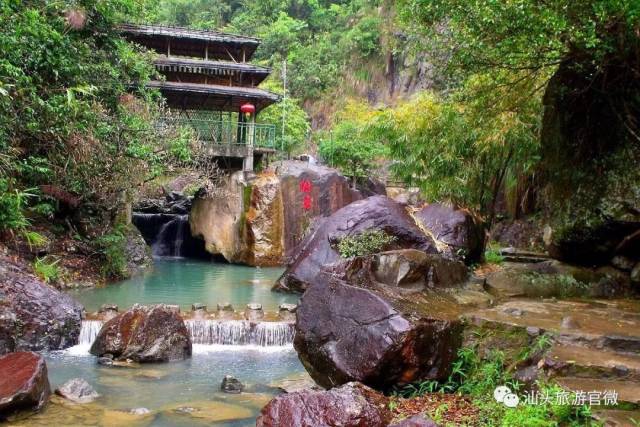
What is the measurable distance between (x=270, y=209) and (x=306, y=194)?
55.6 inches

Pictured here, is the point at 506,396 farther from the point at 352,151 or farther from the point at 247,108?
the point at 352,151

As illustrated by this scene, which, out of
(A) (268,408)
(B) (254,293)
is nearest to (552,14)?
(A) (268,408)

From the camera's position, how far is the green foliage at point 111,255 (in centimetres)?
→ 1504

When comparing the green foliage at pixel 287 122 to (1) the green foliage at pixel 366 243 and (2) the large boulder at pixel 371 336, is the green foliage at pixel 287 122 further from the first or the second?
(2) the large boulder at pixel 371 336

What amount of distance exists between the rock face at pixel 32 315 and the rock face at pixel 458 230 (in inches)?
319

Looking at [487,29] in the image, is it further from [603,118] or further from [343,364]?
[343,364]

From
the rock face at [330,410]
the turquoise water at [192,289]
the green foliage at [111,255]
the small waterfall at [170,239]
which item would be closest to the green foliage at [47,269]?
the turquoise water at [192,289]

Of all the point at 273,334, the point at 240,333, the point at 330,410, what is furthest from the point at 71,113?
the point at 330,410

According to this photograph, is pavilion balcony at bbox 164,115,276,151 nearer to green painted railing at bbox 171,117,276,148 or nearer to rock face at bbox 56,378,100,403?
green painted railing at bbox 171,117,276,148

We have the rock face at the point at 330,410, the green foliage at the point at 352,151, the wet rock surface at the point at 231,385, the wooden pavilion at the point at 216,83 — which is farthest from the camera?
the green foliage at the point at 352,151

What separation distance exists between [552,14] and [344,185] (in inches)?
604

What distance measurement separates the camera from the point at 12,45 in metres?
11.3

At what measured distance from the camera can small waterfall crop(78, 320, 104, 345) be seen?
31.7 ft

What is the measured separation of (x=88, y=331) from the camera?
9.76 meters
